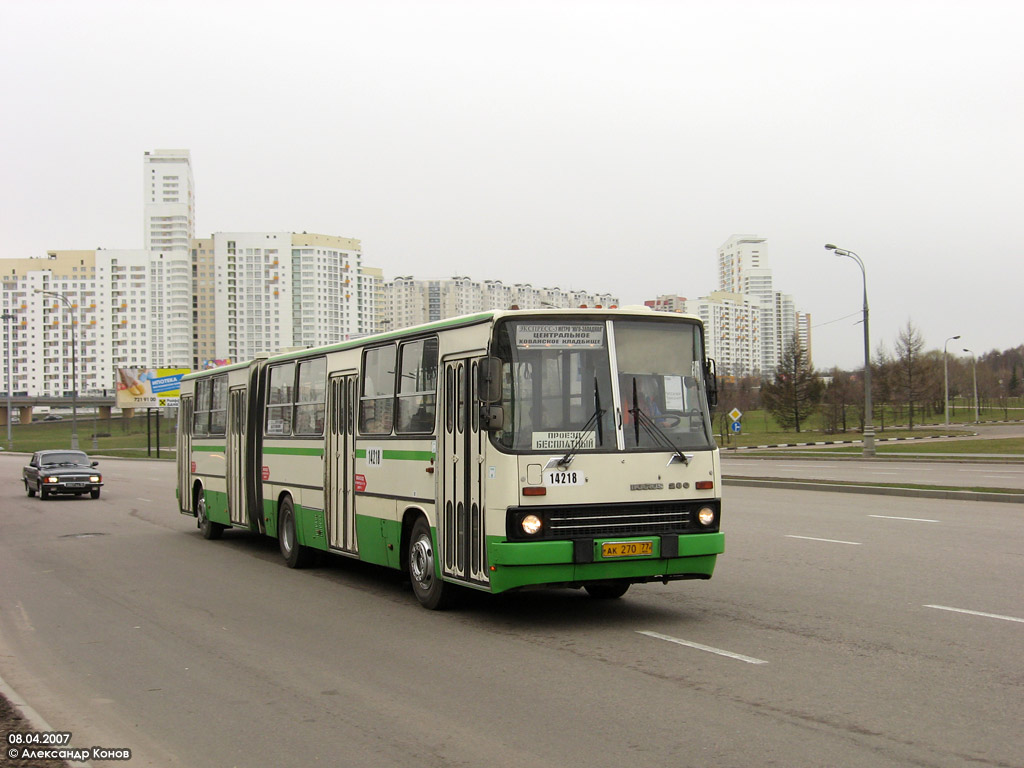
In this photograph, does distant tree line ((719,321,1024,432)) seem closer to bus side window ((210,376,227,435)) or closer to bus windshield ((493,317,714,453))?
bus side window ((210,376,227,435))

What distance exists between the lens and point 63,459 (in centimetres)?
3300

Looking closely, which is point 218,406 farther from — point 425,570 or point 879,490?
point 879,490

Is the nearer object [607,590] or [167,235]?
[607,590]

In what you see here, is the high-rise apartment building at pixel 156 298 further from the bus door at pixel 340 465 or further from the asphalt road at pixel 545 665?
the asphalt road at pixel 545 665

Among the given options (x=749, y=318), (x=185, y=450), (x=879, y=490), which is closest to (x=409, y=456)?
(x=185, y=450)

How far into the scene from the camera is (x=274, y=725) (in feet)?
20.7

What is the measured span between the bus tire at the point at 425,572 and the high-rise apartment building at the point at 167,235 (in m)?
160

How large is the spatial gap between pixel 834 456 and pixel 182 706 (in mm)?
38934

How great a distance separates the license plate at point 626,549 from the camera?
8867 mm

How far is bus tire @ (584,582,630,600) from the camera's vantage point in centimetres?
1062

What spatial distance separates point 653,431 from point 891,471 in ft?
82.3

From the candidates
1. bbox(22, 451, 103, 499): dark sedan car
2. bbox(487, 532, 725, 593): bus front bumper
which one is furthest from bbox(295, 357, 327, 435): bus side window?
bbox(22, 451, 103, 499): dark sedan car

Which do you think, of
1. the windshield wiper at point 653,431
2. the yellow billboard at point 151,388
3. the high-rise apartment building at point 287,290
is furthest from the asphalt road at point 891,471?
the high-rise apartment building at point 287,290

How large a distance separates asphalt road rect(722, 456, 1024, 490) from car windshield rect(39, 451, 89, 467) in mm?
21706
